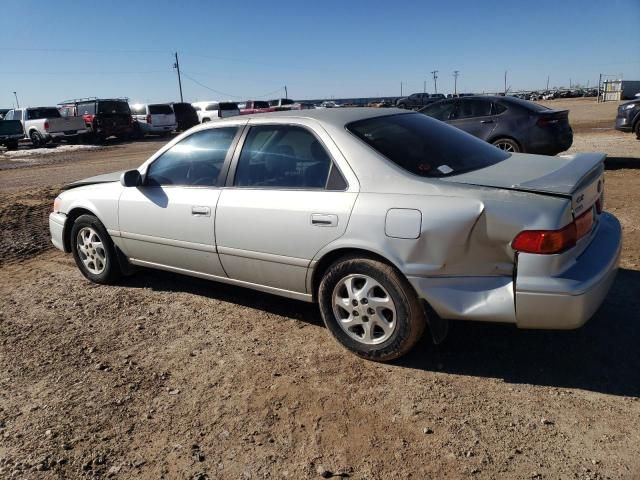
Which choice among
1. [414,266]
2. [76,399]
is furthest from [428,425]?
[76,399]

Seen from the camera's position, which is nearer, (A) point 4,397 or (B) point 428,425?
(B) point 428,425

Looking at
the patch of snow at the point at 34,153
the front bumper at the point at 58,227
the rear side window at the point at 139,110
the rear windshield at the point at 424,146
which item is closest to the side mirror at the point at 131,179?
the front bumper at the point at 58,227

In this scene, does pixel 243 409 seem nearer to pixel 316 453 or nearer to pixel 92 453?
pixel 316 453

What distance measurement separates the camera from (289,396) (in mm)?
3113

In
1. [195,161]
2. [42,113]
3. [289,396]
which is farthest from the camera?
[42,113]

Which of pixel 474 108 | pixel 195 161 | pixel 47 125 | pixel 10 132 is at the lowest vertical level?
pixel 195 161

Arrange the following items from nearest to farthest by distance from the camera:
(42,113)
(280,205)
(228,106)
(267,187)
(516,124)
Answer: (280,205), (267,187), (516,124), (42,113), (228,106)

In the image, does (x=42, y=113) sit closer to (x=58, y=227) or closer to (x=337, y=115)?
(x=58, y=227)

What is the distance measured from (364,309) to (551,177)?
53.4 inches

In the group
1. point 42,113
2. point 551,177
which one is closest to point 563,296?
point 551,177

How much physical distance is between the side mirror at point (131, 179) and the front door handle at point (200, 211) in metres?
0.68

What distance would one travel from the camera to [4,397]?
10.7 feet

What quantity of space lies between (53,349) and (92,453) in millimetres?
1437

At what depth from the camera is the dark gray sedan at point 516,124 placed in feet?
31.2
